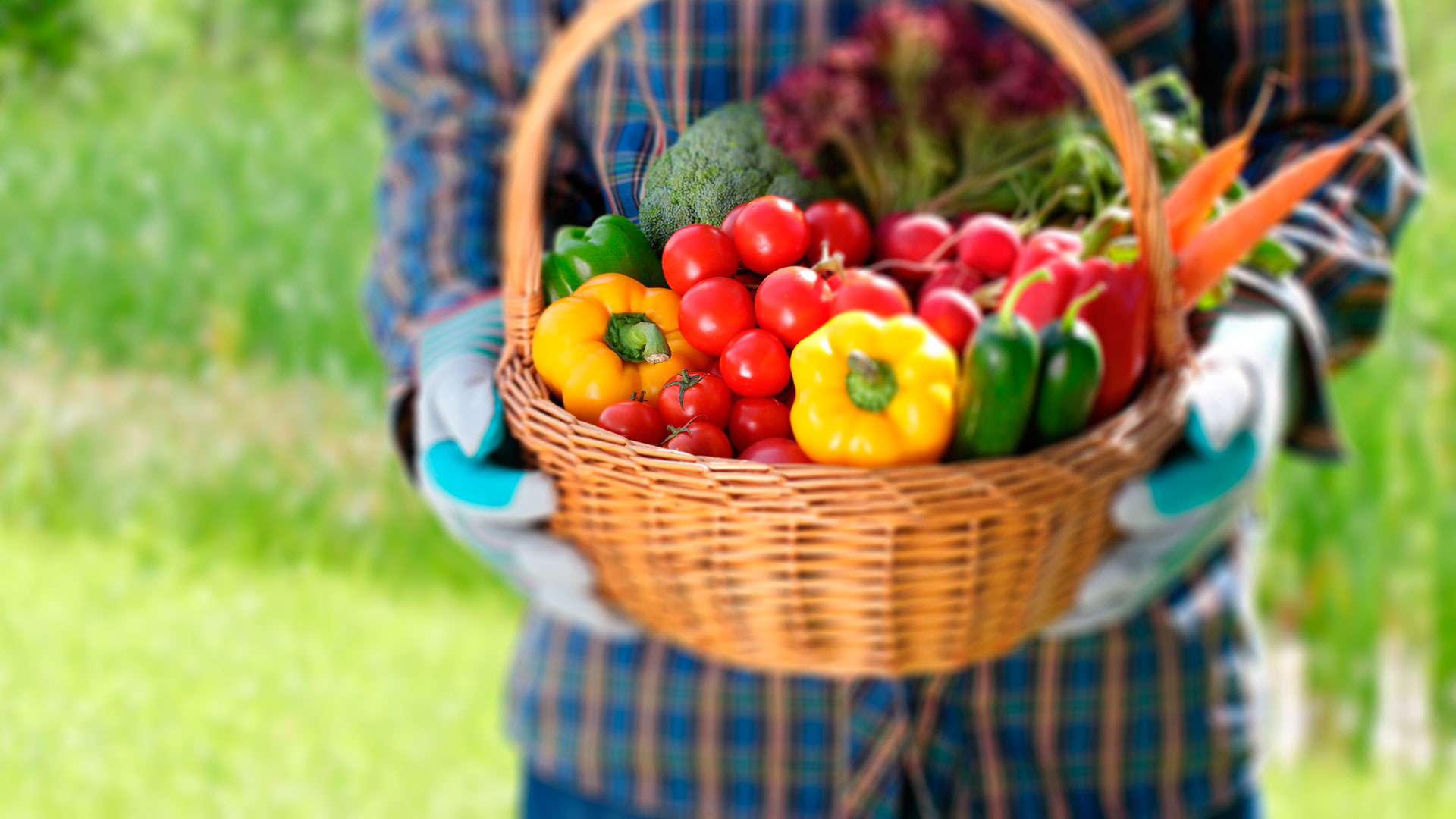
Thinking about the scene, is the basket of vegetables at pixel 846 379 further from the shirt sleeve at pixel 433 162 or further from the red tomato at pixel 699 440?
the shirt sleeve at pixel 433 162

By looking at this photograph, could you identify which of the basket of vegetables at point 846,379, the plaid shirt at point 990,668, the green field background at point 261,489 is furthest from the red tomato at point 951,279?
the green field background at point 261,489

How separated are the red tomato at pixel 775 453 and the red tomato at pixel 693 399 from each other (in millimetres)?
51

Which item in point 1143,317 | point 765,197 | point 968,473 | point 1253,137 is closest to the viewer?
point 765,197

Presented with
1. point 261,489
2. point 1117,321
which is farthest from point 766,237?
point 261,489

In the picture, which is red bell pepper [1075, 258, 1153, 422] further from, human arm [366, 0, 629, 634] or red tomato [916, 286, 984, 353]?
human arm [366, 0, 629, 634]

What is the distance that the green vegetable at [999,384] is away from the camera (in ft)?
1.80

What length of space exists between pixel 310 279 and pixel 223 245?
9.3 inches

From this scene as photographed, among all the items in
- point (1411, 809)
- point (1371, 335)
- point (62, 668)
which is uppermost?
point (1371, 335)

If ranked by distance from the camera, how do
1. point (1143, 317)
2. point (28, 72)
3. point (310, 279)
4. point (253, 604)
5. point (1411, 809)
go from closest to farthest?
point (1143, 317), point (28, 72), point (253, 604), point (310, 279), point (1411, 809)

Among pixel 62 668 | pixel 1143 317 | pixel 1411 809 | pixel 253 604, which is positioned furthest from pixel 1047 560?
pixel 1411 809

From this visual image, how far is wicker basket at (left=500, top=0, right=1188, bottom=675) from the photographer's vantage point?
20.5 inches

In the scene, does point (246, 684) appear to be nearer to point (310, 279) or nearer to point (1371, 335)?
point (310, 279)

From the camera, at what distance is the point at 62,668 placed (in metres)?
0.87

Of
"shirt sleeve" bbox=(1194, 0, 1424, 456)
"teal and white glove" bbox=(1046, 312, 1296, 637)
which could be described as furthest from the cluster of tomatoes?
"shirt sleeve" bbox=(1194, 0, 1424, 456)
